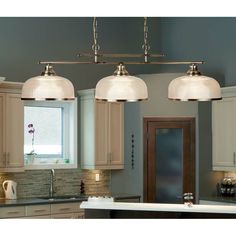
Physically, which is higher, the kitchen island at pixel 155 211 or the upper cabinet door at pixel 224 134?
the upper cabinet door at pixel 224 134

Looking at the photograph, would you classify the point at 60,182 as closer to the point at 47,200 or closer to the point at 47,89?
the point at 47,200

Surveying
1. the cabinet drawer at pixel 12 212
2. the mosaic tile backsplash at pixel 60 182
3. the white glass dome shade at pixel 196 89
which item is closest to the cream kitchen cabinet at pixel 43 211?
the cabinet drawer at pixel 12 212

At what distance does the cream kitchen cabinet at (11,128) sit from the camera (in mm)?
6934

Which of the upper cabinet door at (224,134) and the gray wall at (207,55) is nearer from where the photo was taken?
the upper cabinet door at (224,134)

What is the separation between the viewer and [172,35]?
8.75 meters

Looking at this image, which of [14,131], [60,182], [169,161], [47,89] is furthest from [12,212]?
[47,89]

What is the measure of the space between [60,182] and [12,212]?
1314 mm

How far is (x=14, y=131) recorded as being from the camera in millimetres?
7090

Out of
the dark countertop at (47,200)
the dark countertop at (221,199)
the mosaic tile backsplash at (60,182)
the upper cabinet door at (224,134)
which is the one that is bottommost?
the dark countertop at (221,199)

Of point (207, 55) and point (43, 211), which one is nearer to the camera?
point (43, 211)

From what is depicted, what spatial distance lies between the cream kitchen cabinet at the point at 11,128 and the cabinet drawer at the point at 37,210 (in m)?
0.58

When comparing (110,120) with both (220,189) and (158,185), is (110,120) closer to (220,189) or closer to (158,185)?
(158,185)

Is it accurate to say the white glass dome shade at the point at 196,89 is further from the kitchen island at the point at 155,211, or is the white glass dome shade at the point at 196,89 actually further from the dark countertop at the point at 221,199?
the dark countertop at the point at 221,199
